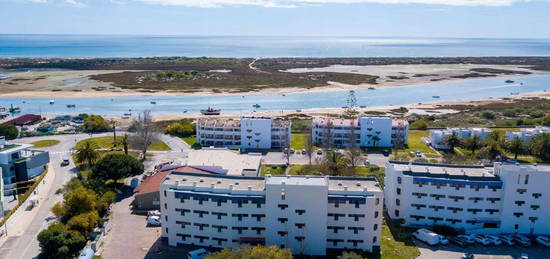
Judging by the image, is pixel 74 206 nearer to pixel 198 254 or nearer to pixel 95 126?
pixel 198 254

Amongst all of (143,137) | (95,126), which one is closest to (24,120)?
(95,126)

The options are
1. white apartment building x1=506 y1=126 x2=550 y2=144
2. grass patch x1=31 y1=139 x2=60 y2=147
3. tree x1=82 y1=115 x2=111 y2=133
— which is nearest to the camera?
white apartment building x1=506 y1=126 x2=550 y2=144

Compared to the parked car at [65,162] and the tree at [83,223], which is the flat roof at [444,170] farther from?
the parked car at [65,162]

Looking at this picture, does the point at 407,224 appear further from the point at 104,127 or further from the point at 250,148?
the point at 104,127

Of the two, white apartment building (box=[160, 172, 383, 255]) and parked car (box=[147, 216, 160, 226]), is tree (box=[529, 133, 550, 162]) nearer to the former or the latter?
white apartment building (box=[160, 172, 383, 255])

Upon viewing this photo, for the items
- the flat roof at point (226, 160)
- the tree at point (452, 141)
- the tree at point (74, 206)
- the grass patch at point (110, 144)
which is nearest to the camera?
the tree at point (74, 206)

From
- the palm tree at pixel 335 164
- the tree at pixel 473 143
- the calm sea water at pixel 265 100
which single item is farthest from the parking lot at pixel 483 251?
the calm sea water at pixel 265 100

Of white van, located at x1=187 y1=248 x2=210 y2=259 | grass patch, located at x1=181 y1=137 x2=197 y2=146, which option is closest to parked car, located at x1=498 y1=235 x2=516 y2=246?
white van, located at x1=187 y1=248 x2=210 y2=259
